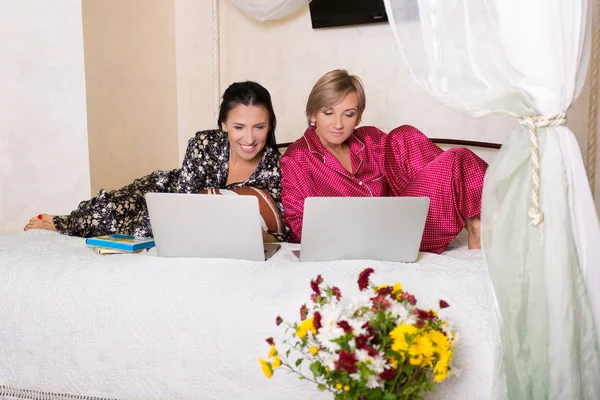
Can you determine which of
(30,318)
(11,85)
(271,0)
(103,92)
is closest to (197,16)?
(271,0)

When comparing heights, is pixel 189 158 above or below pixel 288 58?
below

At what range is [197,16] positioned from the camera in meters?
3.56

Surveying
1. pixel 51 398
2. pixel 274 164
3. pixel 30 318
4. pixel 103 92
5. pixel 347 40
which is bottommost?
pixel 51 398

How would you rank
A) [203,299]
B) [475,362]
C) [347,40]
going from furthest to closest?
[347,40], [203,299], [475,362]

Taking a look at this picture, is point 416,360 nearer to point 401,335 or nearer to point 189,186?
point 401,335

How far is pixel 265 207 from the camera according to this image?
7.57ft

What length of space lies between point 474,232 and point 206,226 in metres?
0.87

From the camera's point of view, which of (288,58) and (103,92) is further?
(288,58)

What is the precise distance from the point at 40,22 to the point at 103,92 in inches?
15.5

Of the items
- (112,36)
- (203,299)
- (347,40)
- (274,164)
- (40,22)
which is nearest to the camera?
(203,299)

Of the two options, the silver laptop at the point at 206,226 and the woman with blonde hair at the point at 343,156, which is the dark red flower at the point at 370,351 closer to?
the silver laptop at the point at 206,226

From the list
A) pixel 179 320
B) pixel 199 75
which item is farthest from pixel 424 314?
pixel 199 75

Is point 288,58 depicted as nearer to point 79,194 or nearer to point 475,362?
point 79,194

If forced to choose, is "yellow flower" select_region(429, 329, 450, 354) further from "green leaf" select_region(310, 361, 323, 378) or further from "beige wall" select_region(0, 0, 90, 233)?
"beige wall" select_region(0, 0, 90, 233)
